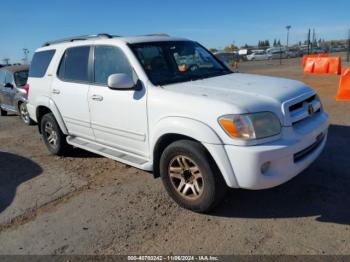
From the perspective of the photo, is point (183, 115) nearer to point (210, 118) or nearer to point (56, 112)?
point (210, 118)

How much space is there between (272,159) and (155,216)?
57.7 inches

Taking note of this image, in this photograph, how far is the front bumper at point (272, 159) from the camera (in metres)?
3.29

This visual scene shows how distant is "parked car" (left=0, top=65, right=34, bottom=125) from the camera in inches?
386

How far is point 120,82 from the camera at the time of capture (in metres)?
4.12

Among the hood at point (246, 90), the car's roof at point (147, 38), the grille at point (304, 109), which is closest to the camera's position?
the hood at point (246, 90)

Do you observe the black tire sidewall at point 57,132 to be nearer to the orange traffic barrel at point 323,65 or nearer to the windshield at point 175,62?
the windshield at point 175,62

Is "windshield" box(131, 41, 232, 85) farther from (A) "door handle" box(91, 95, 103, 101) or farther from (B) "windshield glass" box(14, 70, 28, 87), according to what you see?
(B) "windshield glass" box(14, 70, 28, 87)

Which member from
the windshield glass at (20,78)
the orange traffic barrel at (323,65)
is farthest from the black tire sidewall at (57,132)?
the orange traffic barrel at (323,65)

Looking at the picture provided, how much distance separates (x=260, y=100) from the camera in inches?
140

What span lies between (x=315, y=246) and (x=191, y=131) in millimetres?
1573

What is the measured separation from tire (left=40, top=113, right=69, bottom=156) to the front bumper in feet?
12.1

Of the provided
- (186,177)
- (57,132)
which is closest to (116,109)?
(186,177)

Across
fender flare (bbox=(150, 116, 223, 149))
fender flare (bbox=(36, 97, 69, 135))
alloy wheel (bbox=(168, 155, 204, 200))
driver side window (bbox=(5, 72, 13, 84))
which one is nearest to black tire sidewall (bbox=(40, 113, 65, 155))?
fender flare (bbox=(36, 97, 69, 135))

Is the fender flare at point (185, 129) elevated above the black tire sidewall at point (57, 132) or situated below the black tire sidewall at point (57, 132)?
above
